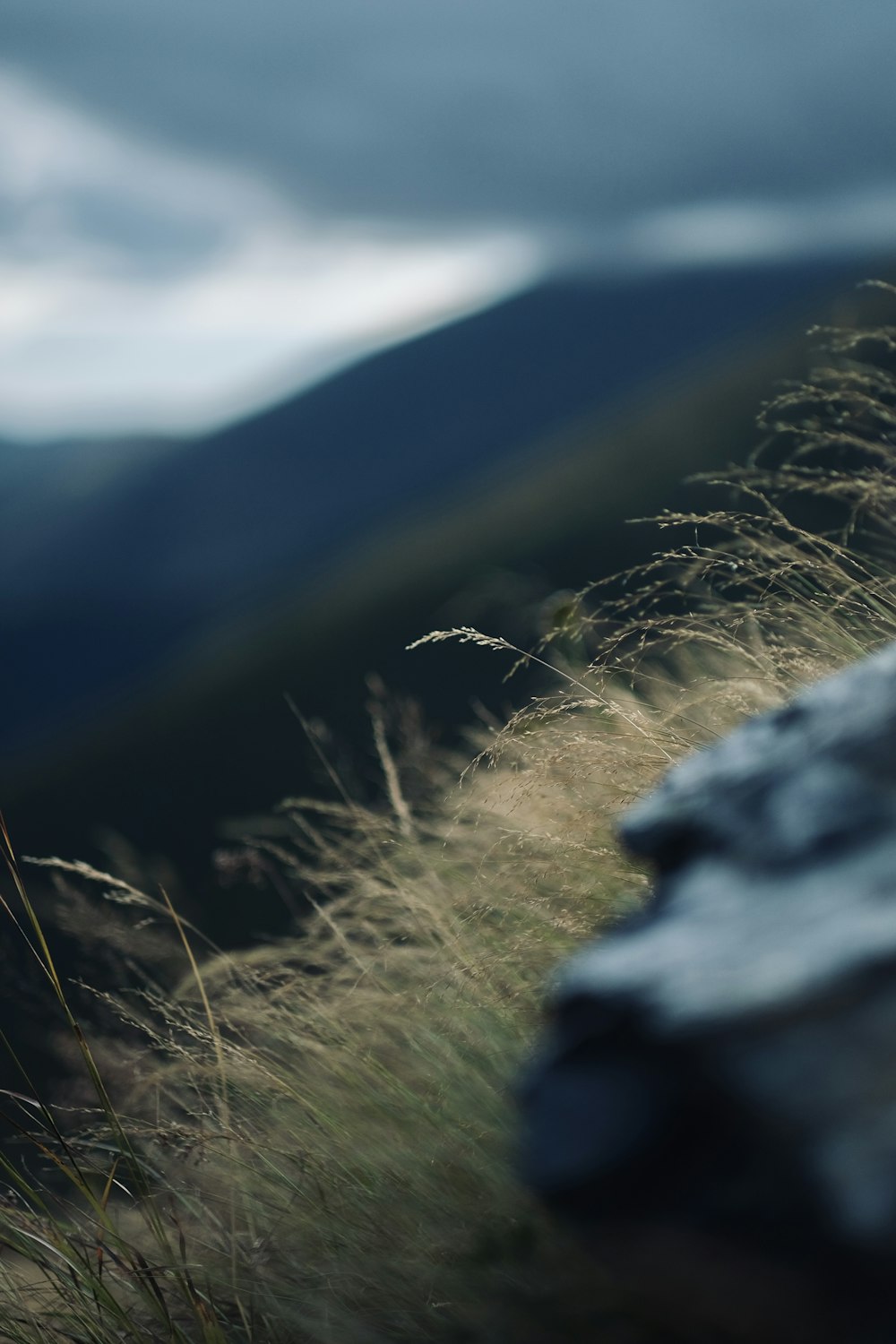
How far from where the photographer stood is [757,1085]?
829 millimetres

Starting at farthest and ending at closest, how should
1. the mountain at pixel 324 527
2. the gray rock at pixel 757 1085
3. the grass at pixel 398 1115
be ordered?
the mountain at pixel 324 527 → the grass at pixel 398 1115 → the gray rock at pixel 757 1085

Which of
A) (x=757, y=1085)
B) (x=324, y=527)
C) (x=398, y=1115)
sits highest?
(x=757, y=1085)

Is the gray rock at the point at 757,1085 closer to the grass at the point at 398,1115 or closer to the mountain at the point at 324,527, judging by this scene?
the grass at the point at 398,1115

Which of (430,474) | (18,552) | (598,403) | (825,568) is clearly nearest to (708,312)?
(598,403)

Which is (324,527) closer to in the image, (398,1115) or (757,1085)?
(398,1115)

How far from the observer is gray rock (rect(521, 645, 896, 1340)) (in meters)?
0.80

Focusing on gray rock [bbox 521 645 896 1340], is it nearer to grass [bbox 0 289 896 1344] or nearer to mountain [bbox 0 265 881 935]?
grass [bbox 0 289 896 1344]

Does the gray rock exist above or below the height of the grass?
above

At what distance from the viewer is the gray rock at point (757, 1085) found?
31.4 inches

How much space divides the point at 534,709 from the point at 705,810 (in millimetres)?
901

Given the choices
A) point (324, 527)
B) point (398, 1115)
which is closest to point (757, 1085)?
point (398, 1115)

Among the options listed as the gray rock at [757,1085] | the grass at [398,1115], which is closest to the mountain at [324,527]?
the grass at [398,1115]

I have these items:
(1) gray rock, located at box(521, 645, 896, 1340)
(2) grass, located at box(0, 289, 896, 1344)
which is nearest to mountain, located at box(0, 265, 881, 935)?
(2) grass, located at box(0, 289, 896, 1344)

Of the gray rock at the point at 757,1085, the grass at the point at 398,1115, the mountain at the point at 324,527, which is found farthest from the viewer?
the mountain at the point at 324,527
